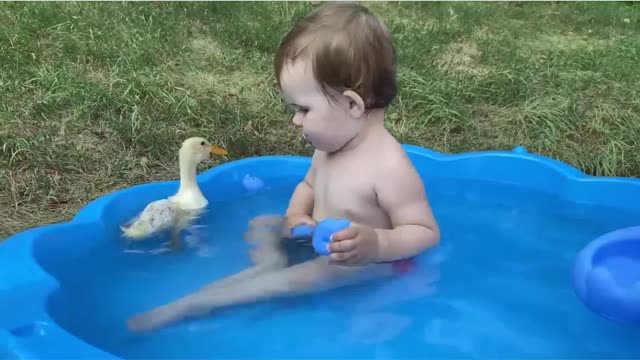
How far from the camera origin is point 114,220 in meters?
2.00

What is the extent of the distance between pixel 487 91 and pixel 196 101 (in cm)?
107

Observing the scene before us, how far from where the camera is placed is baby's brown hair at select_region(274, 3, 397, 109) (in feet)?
5.26

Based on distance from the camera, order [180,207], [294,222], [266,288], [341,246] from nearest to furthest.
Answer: [341,246]
[266,288]
[294,222]
[180,207]

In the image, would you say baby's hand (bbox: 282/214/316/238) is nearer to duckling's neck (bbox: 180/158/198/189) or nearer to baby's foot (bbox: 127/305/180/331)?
duckling's neck (bbox: 180/158/198/189)

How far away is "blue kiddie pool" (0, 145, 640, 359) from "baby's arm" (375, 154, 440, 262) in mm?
95

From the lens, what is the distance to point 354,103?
1661mm

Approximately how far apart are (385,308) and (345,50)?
53 cm

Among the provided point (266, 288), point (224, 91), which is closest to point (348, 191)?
point (266, 288)

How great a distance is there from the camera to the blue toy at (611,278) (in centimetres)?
154

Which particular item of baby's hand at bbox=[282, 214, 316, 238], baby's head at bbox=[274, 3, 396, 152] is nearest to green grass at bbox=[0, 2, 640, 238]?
baby's hand at bbox=[282, 214, 316, 238]

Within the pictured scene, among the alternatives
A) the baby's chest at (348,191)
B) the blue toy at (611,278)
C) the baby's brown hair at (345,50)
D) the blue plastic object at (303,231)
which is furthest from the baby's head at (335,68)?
the blue toy at (611,278)

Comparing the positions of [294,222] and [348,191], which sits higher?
[348,191]

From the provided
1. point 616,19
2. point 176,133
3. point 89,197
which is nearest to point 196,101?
point 176,133

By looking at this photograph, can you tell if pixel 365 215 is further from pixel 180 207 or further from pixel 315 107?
pixel 180 207
